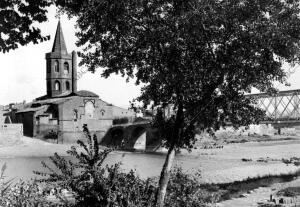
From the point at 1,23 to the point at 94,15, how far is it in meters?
6.38

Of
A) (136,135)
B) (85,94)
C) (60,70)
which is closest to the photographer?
(85,94)

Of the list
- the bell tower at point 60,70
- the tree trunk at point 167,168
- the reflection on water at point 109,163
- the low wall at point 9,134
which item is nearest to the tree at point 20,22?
the tree trunk at point 167,168

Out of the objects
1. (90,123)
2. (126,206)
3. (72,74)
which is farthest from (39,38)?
(72,74)

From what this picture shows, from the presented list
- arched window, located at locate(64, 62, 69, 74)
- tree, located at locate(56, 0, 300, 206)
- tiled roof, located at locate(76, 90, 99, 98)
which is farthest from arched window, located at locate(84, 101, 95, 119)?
tree, located at locate(56, 0, 300, 206)

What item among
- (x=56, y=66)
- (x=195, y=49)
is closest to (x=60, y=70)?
(x=56, y=66)

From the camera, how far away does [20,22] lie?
8172 mm

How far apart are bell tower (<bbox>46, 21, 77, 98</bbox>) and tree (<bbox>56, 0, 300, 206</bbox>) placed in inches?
2641

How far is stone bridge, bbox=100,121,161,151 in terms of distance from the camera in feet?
245

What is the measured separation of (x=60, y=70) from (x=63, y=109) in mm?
12530

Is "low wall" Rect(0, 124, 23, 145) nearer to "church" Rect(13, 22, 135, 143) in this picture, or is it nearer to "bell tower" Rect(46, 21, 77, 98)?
"church" Rect(13, 22, 135, 143)

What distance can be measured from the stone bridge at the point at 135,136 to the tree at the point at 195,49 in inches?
2247

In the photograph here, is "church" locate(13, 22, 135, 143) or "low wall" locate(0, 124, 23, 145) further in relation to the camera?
"church" locate(13, 22, 135, 143)

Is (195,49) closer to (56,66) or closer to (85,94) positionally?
(85,94)

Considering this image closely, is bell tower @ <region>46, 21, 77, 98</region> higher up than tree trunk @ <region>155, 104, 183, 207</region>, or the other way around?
bell tower @ <region>46, 21, 77, 98</region>
